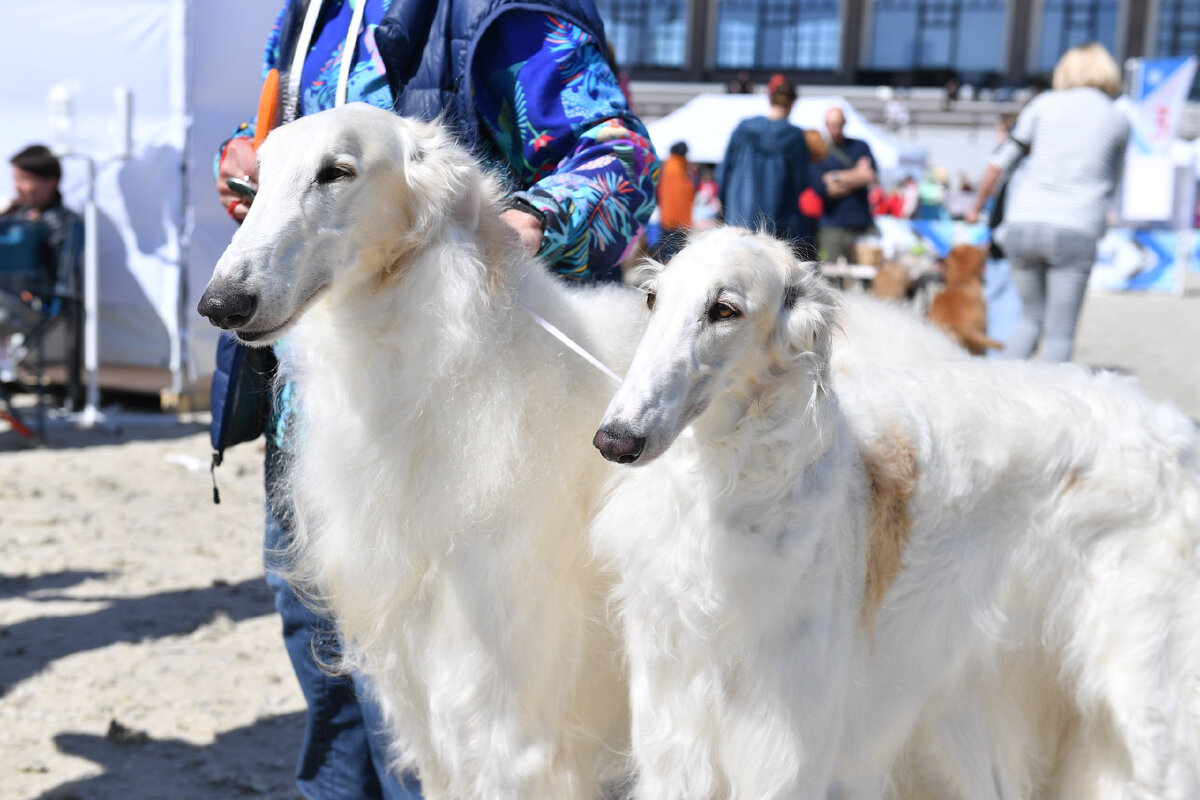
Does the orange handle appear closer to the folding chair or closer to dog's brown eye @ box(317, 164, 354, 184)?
dog's brown eye @ box(317, 164, 354, 184)

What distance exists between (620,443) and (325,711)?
1.29 m

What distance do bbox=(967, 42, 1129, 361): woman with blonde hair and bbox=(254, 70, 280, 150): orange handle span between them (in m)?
4.49

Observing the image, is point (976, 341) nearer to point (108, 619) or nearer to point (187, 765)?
point (108, 619)

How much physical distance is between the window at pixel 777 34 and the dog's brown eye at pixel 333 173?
4640cm

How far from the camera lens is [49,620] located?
4.31 m

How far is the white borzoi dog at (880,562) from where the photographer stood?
1.93 metres

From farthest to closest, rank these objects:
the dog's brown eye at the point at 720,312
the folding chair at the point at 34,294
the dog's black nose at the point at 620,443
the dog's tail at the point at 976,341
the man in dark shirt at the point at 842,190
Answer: the man in dark shirt at the point at 842,190, the dog's tail at the point at 976,341, the folding chair at the point at 34,294, the dog's brown eye at the point at 720,312, the dog's black nose at the point at 620,443

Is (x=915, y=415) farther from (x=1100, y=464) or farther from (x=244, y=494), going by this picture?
(x=244, y=494)

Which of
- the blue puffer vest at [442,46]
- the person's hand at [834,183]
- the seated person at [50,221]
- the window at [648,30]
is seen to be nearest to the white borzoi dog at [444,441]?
the blue puffer vest at [442,46]

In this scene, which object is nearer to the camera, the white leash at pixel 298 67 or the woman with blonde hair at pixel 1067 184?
the white leash at pixel 298 67

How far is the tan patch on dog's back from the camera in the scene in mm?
2145

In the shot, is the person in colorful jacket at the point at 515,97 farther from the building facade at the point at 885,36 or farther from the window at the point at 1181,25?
the window at the point at 1181,25

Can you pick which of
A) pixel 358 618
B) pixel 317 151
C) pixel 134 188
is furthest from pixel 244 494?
pixel 317 151

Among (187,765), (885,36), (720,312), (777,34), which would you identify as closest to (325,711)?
(187,765)
